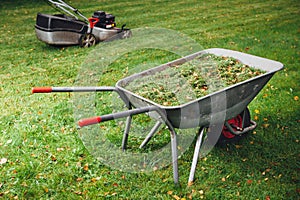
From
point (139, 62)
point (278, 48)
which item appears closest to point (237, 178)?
point (139, 62)

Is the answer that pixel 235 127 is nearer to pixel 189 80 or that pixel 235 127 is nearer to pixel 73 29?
pixel 189 80

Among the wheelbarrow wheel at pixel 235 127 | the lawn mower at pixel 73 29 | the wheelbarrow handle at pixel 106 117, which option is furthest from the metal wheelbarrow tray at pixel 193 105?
the lawn mower at pixel 73 29

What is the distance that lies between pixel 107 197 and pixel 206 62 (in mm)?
1488

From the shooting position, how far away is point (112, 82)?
17.3ft

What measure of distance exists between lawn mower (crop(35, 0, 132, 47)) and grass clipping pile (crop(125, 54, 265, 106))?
3300 mm

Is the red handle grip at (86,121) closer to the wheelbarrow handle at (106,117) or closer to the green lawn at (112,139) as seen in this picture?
the wheelbarrow handle at (106,117)

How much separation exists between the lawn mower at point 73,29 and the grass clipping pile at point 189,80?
130 inches

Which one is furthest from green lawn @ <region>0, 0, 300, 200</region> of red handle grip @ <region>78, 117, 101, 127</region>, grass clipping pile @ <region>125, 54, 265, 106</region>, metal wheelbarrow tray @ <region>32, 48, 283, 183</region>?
red handle grip @ <region>78, 117, 101, 127</region>

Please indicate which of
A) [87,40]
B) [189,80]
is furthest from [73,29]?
[189,80]

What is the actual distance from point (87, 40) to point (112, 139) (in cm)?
316

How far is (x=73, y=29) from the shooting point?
6508 millimetres

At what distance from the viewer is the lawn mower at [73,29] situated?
6379 millimetres

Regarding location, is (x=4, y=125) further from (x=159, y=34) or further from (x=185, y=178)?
(x=159, y=34)

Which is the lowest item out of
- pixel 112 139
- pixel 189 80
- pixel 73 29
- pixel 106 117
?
pixel 112 139
